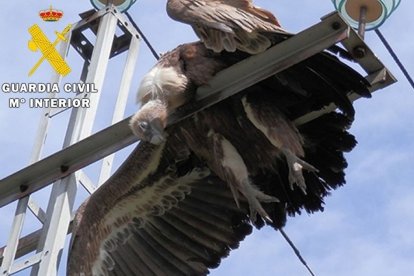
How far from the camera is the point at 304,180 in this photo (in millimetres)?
7730

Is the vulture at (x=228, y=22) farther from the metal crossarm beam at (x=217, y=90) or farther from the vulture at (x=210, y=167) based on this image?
the metal crossarm beam at (x=217, y=90)

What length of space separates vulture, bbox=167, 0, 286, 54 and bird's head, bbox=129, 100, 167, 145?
532 millimetres

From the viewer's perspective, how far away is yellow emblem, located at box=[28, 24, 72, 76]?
26.2 feet

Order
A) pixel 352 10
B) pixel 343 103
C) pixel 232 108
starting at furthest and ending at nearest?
pixel 232 108
pixel 343 103
pixel 352 10

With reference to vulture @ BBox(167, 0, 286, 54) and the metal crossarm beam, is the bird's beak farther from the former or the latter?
vulture @ BBox(167, 0, 286, 54)

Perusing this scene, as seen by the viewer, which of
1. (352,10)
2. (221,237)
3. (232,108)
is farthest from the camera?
(221,237)

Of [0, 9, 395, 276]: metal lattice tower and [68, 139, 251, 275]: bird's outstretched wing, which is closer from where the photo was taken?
[0, 9, 395, 276]: metal lattice tower

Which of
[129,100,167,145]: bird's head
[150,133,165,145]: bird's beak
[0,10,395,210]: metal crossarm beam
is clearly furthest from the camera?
[150,133,165,145]: bird's beak

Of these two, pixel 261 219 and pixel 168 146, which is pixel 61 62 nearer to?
pixel 168 146

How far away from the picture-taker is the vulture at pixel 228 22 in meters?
7.29

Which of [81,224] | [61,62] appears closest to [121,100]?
[61,62]

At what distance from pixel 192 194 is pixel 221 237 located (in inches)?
13.1

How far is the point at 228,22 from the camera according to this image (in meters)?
7.30

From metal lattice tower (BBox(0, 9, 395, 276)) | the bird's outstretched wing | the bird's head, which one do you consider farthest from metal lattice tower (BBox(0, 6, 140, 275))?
the bird's outstretched wing
